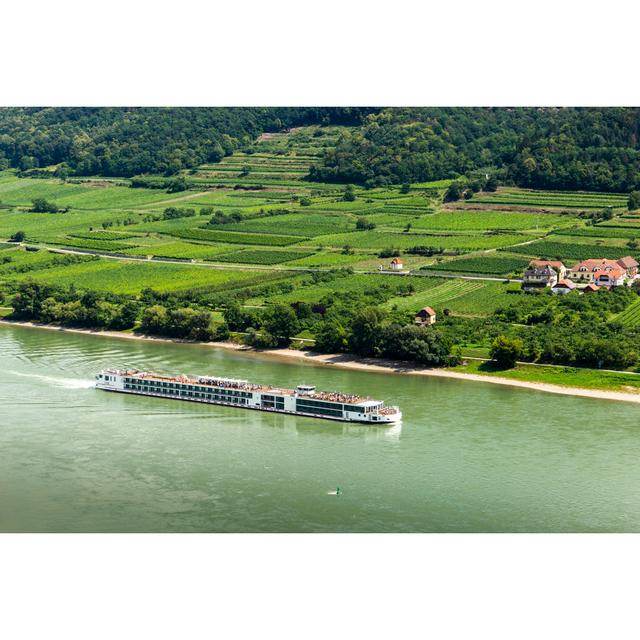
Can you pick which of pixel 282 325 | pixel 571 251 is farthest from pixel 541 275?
pixel 282 325

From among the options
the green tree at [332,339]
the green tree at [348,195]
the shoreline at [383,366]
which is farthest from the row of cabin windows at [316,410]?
the green tree at [348,195]

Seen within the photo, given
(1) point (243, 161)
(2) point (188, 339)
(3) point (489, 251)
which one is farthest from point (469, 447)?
(1) point (243, 161)

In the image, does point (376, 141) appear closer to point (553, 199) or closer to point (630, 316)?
point (553, 199)

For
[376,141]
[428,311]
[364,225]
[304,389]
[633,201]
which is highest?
[376,141]

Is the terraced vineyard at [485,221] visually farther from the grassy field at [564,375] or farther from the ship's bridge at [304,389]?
the ship's bridge at [304,389]

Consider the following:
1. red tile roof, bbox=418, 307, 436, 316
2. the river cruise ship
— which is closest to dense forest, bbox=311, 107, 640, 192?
red tile roof, bbox=418, 307, 436, 316

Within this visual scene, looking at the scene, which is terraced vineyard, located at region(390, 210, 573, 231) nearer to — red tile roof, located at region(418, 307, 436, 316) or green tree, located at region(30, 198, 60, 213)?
red tile roof, located at region(418, 307, 436, 316)
